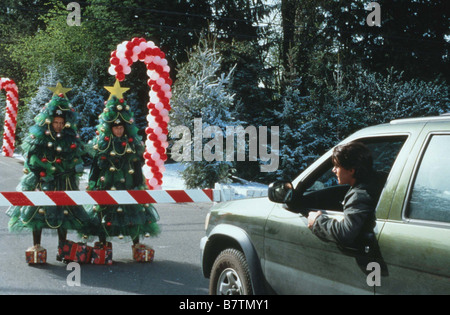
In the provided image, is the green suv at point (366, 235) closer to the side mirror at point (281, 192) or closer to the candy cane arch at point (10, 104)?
the side mirror at point (281, 192)

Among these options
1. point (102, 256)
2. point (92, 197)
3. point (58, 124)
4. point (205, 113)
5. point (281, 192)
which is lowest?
point (102, 256)

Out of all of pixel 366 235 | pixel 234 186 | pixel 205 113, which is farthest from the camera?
pixel 234 186

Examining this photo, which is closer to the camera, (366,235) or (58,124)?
(366,235)

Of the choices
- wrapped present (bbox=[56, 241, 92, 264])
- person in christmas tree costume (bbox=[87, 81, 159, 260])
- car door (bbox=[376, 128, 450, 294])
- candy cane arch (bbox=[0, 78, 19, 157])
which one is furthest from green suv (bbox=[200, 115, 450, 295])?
candy cane arch (bbox=[0, 78, 19, 157])

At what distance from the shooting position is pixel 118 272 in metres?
6.57

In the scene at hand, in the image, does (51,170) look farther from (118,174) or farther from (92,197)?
(92,197)

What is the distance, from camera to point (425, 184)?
9.53 ft

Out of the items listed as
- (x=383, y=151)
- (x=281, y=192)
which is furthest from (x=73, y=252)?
(x=383, y=151)

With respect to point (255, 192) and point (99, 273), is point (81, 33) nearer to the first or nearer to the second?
point (255, 192)

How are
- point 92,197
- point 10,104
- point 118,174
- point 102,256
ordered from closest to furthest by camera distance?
point 92,197 < point 102,256 < point 118,174 < point 10,104

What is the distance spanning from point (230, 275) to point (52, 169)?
3625 mm

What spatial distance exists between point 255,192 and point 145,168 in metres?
2.86

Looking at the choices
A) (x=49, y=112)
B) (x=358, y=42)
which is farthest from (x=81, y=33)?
(x=49, y=112)
